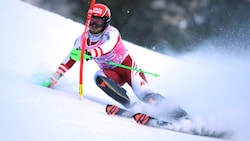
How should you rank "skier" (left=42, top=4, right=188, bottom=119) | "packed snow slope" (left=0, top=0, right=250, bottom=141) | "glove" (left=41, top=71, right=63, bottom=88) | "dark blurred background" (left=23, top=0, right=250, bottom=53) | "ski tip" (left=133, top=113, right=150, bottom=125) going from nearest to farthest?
1. "packed snow slope" (left=0, top=0, right=250, bottom=141)
2. "ski tip" (left=133, top=113, right=150, bottom=125)
3. "skier" (left=42, top=4, right=188, bottom=119)
4. "glove" (left=41, top=71, right=63, bottom=88)
5. "dark blurred background" (left=23, top=0, right=250, bottom=53)

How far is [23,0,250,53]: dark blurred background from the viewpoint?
1173 centimetres

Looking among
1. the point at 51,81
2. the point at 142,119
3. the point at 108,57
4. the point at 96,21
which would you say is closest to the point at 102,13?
the point at 96,21

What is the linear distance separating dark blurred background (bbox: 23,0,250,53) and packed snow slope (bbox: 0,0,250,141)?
57.2 inches

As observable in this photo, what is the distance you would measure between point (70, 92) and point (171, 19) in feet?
31.3

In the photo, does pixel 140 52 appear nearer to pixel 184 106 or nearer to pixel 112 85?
pixel 184 106

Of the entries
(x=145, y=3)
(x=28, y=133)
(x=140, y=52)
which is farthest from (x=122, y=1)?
(x=28, y=133)

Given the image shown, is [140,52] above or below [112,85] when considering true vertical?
above

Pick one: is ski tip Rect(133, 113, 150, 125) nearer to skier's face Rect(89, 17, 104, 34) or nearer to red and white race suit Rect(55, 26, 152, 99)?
red and white race suit Rect(55, 26, 152, 99)

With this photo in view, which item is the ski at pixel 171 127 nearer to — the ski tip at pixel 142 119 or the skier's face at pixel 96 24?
the ski tip at pixel 142 119

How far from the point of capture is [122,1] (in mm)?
11898

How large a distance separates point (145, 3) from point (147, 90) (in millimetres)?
9332

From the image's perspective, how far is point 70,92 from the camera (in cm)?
433

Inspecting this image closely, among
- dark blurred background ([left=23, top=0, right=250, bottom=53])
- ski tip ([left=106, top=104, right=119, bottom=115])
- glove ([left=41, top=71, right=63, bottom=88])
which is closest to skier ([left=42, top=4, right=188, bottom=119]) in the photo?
glove ([left=41, top=71, right=63, bottom=88])

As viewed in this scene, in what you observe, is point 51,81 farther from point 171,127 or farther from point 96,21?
point 171,127
